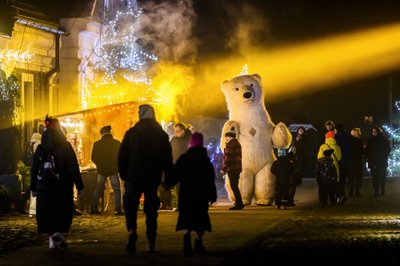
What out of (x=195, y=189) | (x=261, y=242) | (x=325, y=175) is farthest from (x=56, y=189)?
(x=325, y=175)

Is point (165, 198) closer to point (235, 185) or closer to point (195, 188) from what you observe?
point (235, 185)

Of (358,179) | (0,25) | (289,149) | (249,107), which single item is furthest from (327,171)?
(0,25)

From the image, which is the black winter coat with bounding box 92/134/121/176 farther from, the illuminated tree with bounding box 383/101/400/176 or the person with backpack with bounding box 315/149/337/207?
the illuminated tree with bounding box 383/101/400/176

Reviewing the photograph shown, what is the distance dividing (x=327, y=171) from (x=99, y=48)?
1057cm

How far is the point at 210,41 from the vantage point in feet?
121

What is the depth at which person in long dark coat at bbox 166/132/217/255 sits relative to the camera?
12172mm

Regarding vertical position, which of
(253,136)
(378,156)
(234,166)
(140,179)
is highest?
(253,136)

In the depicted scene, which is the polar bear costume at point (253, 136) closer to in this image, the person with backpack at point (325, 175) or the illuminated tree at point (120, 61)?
the person with backpack at point (325, 175)

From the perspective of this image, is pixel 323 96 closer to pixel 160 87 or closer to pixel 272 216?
pixel 160 87

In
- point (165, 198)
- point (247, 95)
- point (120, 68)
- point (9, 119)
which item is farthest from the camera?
point (120, 68)

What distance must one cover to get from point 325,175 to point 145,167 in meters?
9.84

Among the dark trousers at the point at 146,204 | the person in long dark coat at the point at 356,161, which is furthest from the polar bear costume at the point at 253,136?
the dark trousers at the point at 146,204

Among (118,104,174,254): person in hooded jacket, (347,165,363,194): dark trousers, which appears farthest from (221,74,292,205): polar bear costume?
(118,104,174,254): person in hooded jacket

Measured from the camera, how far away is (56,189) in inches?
516
